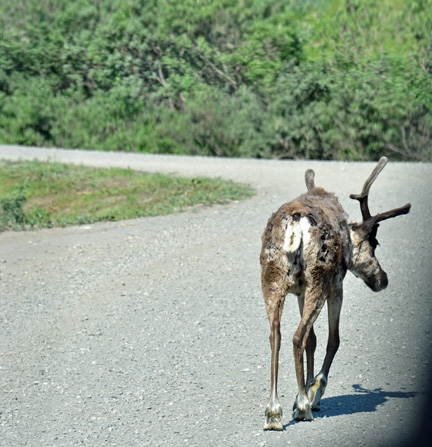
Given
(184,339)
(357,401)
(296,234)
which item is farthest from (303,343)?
(184,339)

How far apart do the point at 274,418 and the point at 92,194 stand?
34.2 ft

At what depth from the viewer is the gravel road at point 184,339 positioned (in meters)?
6.16

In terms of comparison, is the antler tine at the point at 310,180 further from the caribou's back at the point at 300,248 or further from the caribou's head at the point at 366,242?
the caribou's back at the point at 300,248

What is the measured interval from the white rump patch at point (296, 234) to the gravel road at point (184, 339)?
135 centimetres

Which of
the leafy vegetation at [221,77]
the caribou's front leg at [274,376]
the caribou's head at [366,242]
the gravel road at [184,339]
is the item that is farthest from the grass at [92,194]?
the caribou's front leg at [274,376]

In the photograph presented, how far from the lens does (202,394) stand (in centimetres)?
678

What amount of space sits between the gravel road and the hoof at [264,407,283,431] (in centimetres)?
9

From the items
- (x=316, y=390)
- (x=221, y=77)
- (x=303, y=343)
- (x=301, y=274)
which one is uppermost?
(x=221, y=77)

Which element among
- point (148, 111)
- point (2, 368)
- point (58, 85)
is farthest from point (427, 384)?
point (58, 85)

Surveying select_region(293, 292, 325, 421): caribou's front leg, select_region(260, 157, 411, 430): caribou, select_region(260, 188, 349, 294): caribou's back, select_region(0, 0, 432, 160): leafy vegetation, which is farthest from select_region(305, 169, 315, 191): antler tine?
select_region(0, 0, 432, 160): leafy vegetation

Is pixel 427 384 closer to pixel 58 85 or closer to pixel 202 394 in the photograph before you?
pixel 202 394

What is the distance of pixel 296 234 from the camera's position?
5742mm

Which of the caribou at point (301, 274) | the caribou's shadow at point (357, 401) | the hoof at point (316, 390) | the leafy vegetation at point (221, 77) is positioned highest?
the leafy vegetation at point (221, 77)

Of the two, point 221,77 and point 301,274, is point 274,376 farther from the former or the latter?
point 221,77
